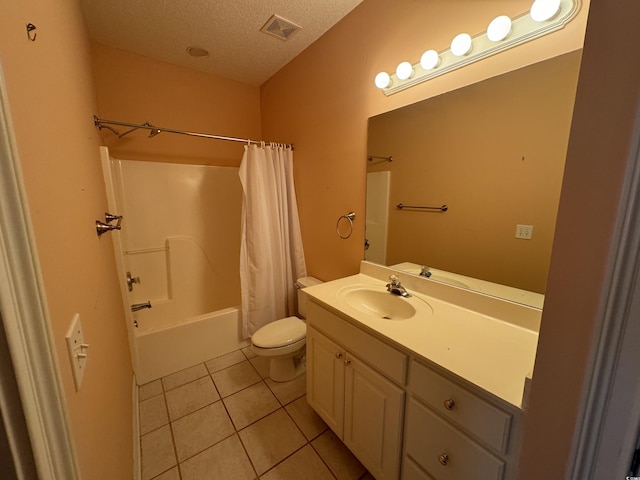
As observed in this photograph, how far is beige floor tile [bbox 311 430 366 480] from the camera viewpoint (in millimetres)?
Answer: 1248

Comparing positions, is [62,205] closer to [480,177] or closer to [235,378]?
[480,177]

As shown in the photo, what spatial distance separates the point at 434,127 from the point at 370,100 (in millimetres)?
474

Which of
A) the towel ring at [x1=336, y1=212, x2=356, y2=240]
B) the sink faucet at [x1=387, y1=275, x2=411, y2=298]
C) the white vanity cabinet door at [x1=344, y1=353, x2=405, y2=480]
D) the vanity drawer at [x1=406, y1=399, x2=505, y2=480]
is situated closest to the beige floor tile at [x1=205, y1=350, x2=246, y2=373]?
the white vanity cabinet door at [x1=344, y1=353, x2=405, y2=480]

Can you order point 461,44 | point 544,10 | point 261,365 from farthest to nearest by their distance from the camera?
point 261,365, point 461,44, point 544,10

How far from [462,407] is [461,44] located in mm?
1387

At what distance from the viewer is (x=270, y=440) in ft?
4.61

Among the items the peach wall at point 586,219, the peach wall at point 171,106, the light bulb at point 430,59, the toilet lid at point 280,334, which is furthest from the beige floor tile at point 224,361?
the light bulb at point 430,59

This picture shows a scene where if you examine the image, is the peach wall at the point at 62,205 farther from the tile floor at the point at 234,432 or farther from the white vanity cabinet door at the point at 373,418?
the white vanity cabinet door at the point at 373,418

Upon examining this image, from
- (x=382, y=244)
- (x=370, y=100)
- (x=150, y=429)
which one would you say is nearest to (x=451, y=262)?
(x=382, y=244)

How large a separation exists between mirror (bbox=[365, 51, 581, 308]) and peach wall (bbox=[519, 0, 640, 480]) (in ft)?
2.15

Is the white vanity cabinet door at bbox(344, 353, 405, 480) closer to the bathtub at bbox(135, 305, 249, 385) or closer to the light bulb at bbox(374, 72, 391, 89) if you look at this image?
the bathtub at bbox(135, 305, 249, 385)

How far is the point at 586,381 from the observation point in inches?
17.4

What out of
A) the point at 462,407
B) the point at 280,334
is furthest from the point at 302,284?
the point at 462,407

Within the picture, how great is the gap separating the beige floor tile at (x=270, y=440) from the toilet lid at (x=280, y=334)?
0.41m
